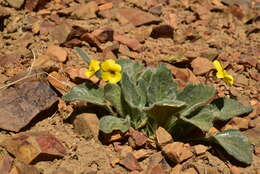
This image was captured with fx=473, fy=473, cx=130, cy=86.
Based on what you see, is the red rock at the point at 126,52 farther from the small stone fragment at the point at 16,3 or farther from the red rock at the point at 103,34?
the small stone fragment at the point at 16,3

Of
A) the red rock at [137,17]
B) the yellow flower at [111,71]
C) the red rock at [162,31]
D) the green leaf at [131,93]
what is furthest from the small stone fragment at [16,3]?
the green leaf at [131,93]

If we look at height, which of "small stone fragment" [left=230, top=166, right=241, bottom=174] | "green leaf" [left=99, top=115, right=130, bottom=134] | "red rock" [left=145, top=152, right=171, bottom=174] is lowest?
"small stone fragment" [left=230, top=166, right=241, bottom=174]

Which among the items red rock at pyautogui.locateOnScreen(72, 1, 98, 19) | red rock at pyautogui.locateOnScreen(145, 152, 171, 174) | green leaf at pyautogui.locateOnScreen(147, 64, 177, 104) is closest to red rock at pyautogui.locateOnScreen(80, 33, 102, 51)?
red rock at pyautogui.locateOnScreen(72, 1, 98, 19)

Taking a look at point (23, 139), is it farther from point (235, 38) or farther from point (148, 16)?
point (235, 38)

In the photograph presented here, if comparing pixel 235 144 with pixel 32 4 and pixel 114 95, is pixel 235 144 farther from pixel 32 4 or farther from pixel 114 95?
pixel 32 4

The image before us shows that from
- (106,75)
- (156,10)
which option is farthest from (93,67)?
(156,10)

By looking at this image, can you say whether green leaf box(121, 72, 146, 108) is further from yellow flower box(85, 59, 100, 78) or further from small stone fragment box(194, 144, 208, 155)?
small stone fragment box(194, 144, 208, 155)

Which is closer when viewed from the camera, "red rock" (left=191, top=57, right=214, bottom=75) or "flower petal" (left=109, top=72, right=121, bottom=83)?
"flower petal" (left=109, top=72, right=121, bottom=83)
